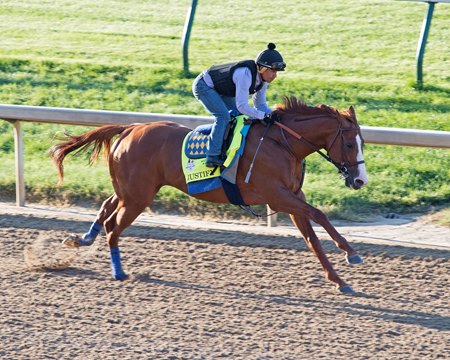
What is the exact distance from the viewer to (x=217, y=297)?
731cm

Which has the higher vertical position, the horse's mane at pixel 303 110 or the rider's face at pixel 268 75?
the rider's face at pixel 268 75

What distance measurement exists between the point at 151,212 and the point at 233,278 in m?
2.32

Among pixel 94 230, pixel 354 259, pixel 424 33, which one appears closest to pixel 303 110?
pixel 354 259

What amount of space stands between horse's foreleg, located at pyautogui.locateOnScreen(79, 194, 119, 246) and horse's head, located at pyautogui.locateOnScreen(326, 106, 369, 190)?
1.97 m

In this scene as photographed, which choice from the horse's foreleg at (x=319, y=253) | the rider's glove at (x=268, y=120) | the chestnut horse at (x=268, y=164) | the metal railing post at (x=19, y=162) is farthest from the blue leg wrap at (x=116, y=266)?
the metal railing post at (x=19, y=162)

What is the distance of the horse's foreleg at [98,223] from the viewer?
8.22 metres

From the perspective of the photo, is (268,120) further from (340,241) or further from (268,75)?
(340,241)

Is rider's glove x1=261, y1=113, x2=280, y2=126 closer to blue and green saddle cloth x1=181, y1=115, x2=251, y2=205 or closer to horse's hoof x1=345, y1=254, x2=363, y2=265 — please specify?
blue and green saddle cloth x1=181, y1=115, x2=251, y2=205

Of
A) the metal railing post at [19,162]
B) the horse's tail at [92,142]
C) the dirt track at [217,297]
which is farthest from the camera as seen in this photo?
the metal railing post at [19,162]

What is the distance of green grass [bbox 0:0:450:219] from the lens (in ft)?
33.5

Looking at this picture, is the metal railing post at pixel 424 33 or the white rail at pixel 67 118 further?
the metal railing post at pixel 424 33

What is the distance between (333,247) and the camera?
28.0ft

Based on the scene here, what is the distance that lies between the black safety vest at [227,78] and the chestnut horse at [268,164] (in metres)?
0.35

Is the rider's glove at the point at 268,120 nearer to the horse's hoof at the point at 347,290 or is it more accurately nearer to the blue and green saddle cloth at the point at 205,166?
the blue and green saddle cloth at the point at 205,166
